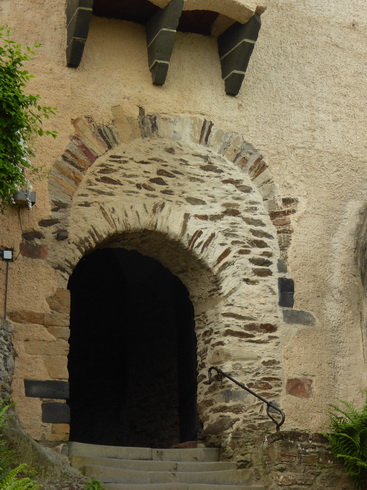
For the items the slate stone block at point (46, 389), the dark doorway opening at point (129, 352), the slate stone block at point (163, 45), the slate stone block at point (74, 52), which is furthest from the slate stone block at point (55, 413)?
the slate stone block at point (163, 45)

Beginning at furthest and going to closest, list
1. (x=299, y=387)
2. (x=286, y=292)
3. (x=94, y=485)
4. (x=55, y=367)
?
(x=286, y=292), (x=299, y=387), (x=55, y=367), (x=94, y=485)

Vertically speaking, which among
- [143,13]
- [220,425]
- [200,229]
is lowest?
[220,425]

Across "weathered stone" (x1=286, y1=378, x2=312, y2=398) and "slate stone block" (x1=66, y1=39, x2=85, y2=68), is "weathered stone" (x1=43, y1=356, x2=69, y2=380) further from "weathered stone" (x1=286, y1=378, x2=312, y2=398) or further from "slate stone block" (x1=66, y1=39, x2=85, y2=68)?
"slate stone block" (x1=66, y1=39, x2=85, y2=68)

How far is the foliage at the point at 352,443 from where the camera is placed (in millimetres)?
7691

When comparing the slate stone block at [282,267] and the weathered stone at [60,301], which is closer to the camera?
the weathered stone at [60,301]

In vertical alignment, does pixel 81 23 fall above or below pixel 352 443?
above

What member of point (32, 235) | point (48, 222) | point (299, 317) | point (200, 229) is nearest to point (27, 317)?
point (32, 235)

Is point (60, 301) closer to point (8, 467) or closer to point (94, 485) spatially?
point (94, 485)

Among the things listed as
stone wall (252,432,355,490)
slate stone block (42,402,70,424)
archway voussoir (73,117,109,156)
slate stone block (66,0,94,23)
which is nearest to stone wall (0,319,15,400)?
slate stone block (42,402,70,424)

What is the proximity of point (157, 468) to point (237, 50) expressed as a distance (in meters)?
3.94

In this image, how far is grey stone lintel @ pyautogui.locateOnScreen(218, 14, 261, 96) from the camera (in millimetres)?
8710

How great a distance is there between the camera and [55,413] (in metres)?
7.22

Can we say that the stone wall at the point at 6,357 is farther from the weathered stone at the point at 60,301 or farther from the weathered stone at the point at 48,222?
the weathered stone at the point at 48,222

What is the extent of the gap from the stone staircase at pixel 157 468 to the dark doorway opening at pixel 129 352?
147 centimetres
